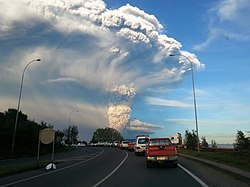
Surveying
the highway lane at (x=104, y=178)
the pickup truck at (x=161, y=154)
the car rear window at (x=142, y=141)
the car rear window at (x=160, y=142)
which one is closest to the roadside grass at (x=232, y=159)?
the pickup truck at (x=161, y=154)

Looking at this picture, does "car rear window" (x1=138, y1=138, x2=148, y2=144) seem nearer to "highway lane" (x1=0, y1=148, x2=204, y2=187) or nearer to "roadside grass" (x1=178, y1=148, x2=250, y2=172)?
"roadside grass" (x1=178, y1=148, x2=250, y2=172)

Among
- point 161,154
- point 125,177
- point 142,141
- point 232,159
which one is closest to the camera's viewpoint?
point 125,177

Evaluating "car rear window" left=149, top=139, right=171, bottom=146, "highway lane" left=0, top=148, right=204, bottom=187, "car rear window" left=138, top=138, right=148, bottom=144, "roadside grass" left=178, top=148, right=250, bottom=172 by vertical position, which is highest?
"car rear window" left=138, top=138, right=148, bottom=144

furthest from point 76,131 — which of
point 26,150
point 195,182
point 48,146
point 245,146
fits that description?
point 195,182

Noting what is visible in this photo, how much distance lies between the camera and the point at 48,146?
57.9 m

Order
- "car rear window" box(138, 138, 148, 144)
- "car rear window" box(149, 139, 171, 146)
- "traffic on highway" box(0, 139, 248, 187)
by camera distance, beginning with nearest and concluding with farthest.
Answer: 1. "traffic on highway" box(0, 139, 248, 187)
2. "car rear window" box(149, 139, 171, 146)
3. "car rear window" box(138, 138, 148, 144)

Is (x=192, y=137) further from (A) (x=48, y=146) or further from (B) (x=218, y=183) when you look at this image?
(B) (x=218, y=183)

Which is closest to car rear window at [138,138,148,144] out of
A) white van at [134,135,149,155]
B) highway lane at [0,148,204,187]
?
white van at [134,135,149,155]

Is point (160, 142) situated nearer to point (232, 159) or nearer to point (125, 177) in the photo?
point (232, 159)

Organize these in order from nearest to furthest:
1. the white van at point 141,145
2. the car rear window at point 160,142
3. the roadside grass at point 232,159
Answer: the roadside grass at point 232,159 → the car rear window at point 160,142 → the white van at point 141,145

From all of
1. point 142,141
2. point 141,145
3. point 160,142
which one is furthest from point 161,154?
point 142,141

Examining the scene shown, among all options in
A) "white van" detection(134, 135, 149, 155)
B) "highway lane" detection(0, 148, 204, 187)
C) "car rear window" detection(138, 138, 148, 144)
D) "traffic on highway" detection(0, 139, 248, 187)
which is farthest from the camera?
"car rear window" detection(138, 138, 148, 144)

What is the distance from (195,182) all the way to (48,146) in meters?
48.1

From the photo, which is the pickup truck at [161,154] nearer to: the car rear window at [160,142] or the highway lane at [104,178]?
the highway lane at [104,178]
